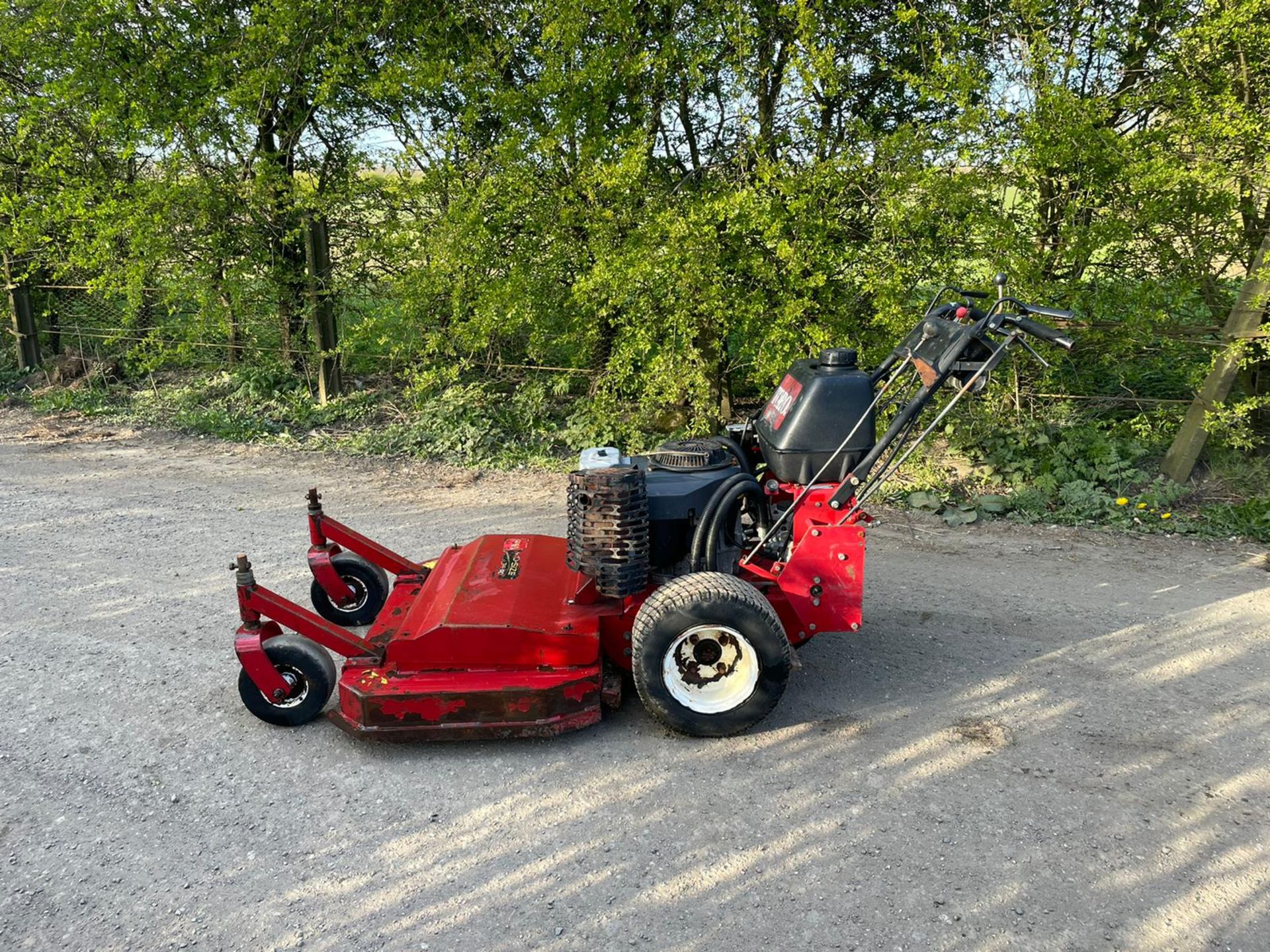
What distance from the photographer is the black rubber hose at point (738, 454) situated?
15.3 ft

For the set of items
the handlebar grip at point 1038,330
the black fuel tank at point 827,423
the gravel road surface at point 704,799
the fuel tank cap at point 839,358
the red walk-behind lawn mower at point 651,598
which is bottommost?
the gravel road surface at point 704,799

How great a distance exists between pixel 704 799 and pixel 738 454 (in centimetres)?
184

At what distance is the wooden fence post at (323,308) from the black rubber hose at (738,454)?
622 cm

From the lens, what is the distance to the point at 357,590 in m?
5.03

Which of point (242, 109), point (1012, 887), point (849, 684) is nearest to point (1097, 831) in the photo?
point (1012, 887)

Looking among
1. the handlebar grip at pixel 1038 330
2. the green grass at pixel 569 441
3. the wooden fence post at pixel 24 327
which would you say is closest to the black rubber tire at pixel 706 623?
the handlebar grip at pixel 1038 330

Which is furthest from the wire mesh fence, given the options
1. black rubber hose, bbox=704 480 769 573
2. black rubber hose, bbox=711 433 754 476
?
black rubber hose, bbox=704 480 769 573

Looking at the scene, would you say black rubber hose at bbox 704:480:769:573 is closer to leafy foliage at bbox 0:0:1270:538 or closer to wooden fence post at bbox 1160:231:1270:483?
leafy foliage at bbox 0:0:1270:538

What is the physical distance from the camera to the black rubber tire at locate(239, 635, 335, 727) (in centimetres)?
389

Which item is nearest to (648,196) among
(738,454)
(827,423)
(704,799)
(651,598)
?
(738,454)

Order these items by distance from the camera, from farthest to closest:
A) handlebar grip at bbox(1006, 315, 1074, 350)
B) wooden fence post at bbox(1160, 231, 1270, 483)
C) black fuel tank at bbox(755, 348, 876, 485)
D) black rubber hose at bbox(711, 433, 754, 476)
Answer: wooden fence post at bbox(1160, 231, 1270, 483) → black rubber hose at bbox(711, 433, 754, 476) → black fuel tank at bbox(755, 348, 876, 485) → handlebar grip at bbox(1006, 315, 1074, 350)

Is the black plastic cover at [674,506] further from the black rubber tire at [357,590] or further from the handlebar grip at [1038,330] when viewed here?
the black rubber tire at [357,590]

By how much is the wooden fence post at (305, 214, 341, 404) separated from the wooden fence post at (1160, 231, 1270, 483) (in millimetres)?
7977

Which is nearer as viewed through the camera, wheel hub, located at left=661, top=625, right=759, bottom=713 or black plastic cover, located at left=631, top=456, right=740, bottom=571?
wheel hub, located at left=661, top=625, right=759, bottom=713
